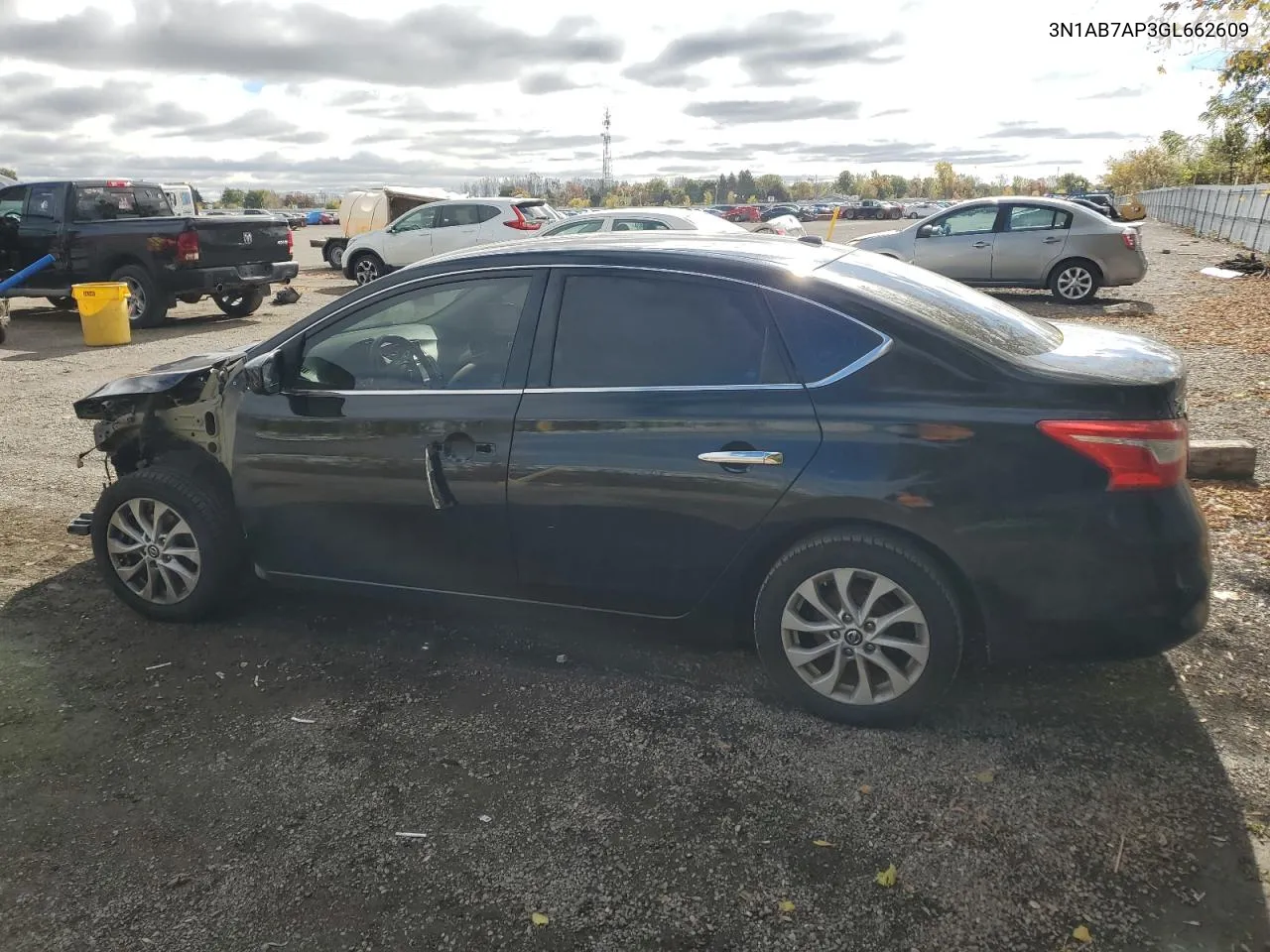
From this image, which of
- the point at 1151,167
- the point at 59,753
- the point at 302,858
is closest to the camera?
the point at 302,858

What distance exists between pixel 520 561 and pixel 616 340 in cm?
91

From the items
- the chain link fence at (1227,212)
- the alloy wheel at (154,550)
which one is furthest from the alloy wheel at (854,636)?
the chain link fence at (1227,212)

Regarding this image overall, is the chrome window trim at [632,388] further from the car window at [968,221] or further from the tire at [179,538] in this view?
the car window at [968,221]

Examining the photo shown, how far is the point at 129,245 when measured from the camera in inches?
542

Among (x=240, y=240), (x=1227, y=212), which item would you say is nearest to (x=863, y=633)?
(x=240, y=240)

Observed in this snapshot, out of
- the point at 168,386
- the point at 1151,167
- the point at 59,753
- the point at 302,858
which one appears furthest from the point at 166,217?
the point at 1151,167

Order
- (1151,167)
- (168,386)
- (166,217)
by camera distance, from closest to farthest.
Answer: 1. (168,386)
2. (166,217)
3. (1151,167)

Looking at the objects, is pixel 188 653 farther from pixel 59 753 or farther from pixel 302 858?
pixel 302 858

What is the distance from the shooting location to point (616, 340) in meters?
3.63

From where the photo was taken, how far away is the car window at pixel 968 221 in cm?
1518

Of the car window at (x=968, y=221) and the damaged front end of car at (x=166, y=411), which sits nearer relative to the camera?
the damaged front end of car at (x=166, y=411)

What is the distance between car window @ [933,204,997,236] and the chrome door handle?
13.4 m

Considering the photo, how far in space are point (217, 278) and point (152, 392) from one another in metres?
10.5

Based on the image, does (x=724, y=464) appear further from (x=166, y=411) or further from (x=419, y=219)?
(x=419, y=219)
